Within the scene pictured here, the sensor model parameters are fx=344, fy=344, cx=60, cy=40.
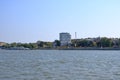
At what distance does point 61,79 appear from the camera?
2489 cm

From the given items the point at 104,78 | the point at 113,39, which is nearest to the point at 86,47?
the point at 113,39

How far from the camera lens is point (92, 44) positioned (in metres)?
196

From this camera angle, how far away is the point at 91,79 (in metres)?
24.9

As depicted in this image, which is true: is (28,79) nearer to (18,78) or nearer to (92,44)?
Result: (18,78)

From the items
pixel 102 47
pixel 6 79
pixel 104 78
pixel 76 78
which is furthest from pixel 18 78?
pixel 102 47

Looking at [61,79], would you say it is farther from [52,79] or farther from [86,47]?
[86,47]

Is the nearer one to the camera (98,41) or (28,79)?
(28,79)

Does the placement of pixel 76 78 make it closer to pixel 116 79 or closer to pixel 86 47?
pixel 116 79

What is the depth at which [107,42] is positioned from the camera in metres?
189

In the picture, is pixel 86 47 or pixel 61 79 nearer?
pixel 61 79

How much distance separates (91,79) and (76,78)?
124cm

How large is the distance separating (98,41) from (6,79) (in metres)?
173

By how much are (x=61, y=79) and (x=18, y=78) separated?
3257mm

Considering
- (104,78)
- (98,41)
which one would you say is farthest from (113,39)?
(104,78)
